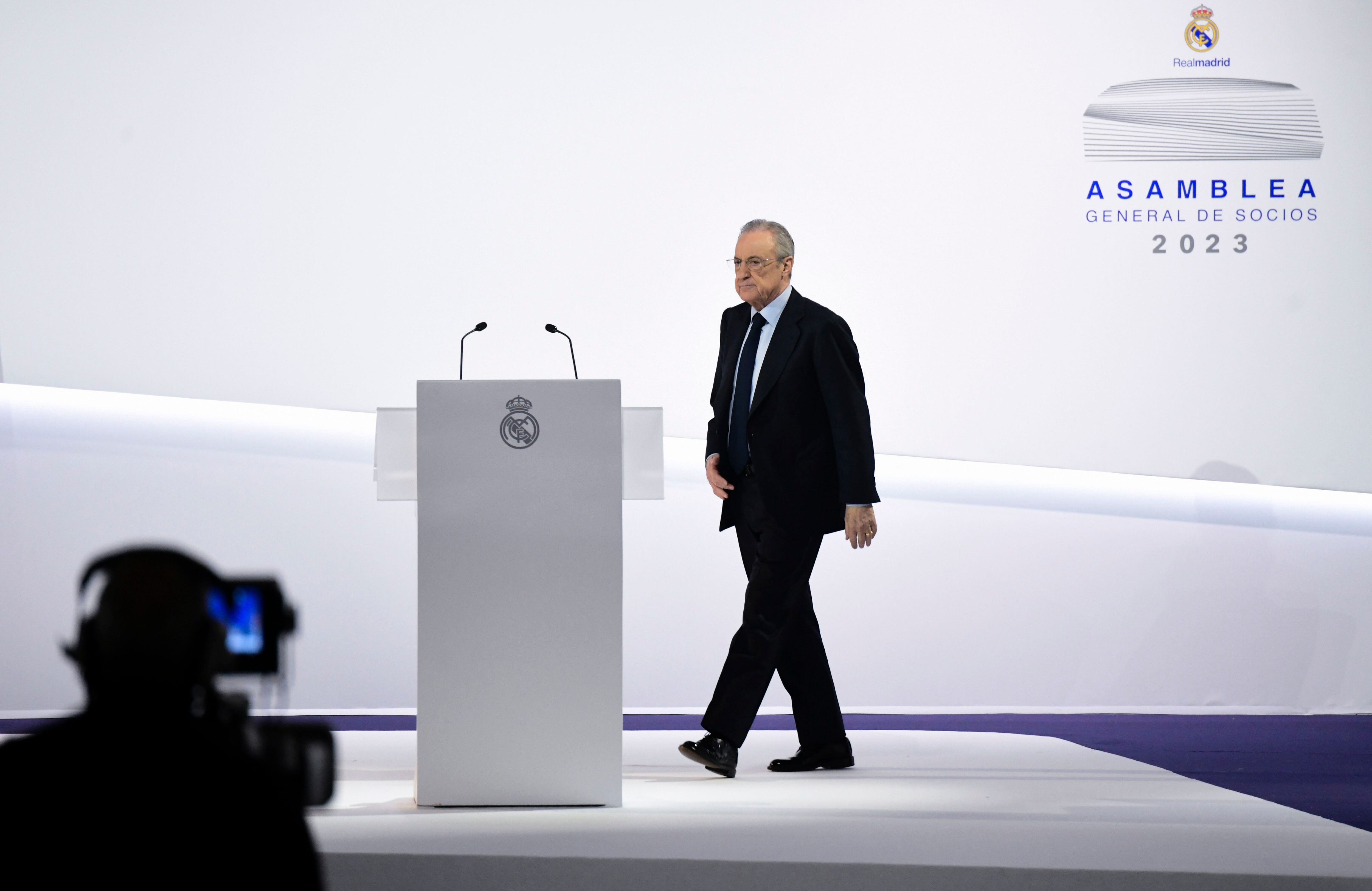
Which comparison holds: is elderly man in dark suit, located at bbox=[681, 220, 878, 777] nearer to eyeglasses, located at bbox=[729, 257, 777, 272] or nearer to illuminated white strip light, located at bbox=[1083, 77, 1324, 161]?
eyeglasses, located at bbox=[729, 257, 777, 272]

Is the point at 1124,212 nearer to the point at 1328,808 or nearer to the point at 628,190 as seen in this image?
the point at 628,190

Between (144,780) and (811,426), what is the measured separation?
8.56 ft

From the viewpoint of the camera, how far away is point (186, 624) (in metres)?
0.82

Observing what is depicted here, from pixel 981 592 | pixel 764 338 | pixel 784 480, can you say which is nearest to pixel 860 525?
pixel 784 480

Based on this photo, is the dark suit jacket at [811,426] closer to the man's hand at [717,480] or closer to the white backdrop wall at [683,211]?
the man's hand at [717,480]

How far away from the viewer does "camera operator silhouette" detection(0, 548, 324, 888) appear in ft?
2.62

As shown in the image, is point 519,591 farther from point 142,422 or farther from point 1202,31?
point 1202,31

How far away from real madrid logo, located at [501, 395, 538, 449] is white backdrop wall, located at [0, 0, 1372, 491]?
2.04 metres

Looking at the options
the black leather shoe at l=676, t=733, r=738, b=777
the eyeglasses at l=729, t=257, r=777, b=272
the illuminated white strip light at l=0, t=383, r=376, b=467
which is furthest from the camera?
the illuminated white strip light at l=0, t=383, r=376, b=467

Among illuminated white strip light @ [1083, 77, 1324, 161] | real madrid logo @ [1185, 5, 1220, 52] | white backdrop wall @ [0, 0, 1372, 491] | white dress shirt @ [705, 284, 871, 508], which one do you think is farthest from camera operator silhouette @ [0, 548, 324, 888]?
real madrid logo @ [1185, 5, 1220, 52]

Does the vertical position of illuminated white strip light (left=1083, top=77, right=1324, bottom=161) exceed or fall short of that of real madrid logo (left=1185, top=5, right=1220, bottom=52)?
it falls short

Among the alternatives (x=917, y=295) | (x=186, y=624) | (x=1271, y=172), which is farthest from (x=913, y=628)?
(x=186, y=624)

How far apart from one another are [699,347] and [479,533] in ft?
7.30

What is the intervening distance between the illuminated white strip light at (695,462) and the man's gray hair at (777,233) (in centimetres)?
148
